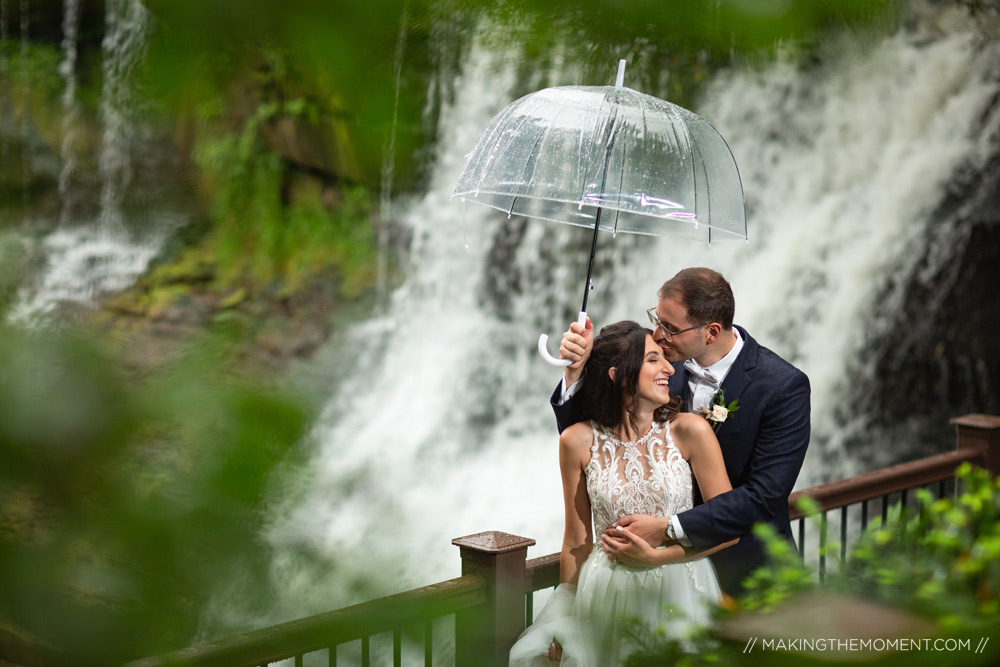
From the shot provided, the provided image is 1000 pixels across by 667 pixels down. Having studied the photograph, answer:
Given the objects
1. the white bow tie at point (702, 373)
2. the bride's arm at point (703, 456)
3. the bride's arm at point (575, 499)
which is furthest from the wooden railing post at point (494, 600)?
the white bow tie at point (702, 373)

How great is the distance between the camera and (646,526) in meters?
3.11

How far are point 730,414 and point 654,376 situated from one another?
33 centimetres

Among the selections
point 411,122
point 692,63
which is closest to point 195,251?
point 411,122

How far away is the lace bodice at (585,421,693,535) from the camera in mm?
3162

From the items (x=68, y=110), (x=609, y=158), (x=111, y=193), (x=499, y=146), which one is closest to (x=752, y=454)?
(x=609, y=158)

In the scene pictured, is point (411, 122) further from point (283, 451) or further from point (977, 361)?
point (977, 361)

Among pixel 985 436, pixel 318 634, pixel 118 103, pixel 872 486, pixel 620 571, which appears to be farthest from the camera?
pixel 118 103

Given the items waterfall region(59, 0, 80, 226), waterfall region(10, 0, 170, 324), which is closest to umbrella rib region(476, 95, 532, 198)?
waterfall region(10, 0, 170, 324)

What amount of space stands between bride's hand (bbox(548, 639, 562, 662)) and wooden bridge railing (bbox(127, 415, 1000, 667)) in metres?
0.18

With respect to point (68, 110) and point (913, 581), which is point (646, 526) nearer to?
point (913, 581)

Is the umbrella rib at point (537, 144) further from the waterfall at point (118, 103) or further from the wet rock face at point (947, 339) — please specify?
the waterfall at point (118, 103)

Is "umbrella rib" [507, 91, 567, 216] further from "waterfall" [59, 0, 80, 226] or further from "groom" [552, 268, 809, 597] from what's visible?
"waterfall" [59, 0, 80, 226]

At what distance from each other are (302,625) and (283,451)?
25.6 ft

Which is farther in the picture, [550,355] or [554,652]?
[554,652]
